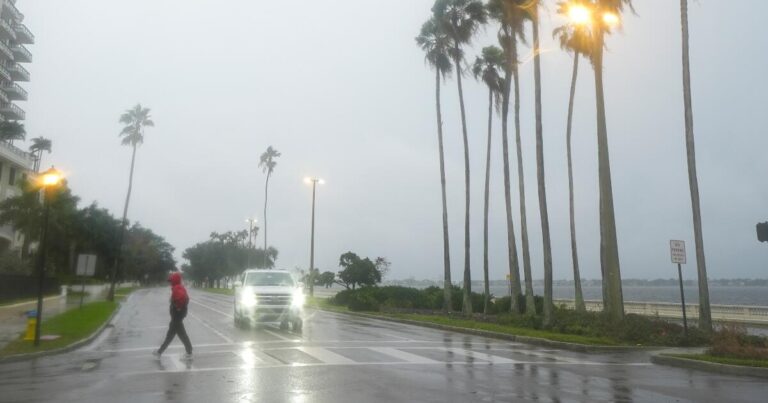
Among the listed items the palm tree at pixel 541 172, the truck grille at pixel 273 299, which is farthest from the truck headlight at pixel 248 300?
the palm tree at pixel 541 172

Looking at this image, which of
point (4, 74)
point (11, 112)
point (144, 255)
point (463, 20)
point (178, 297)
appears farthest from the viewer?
point (144, 255)

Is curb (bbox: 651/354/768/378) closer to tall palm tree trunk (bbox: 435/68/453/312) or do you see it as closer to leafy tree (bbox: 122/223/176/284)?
tall palm tree trunk (bbox: 435/68/453/312)

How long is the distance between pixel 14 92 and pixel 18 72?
2.29 meters

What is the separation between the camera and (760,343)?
16797mm

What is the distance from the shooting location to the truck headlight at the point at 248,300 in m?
21.8

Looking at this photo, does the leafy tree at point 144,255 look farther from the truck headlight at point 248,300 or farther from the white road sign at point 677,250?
the white road sign at point 677,250

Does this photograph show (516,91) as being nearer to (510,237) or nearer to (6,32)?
(510,237)

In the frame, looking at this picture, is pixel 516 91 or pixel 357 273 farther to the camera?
pixel 357 273

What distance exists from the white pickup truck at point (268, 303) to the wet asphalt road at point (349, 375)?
4014 millimetres

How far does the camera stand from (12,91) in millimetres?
73250

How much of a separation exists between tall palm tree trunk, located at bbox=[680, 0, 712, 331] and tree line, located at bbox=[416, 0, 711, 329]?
0.03 meters

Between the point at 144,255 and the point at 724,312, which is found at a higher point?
the point at 144,255

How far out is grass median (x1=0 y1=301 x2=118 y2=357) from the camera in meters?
15.0

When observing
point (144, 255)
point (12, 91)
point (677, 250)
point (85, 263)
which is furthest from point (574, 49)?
point (144, 255)
